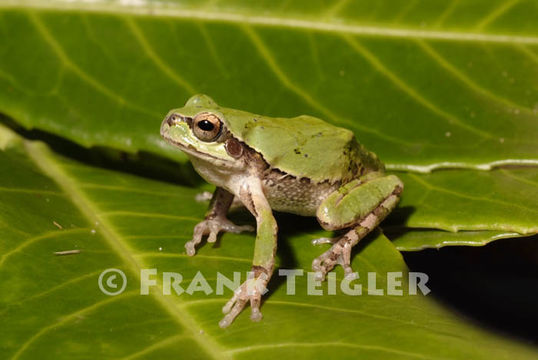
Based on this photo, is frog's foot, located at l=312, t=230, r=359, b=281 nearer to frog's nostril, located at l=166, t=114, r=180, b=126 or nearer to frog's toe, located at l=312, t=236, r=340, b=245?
frog's toe, located at l=312, t=236, r=340, b=245

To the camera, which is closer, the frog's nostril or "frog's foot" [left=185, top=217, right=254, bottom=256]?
"frog's foot" [left=185, top=217, right=254, bottom=256]

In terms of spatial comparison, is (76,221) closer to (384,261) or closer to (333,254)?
(333,254)

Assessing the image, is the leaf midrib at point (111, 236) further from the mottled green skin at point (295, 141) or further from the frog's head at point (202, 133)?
the mottled green skin at point (295, 141)

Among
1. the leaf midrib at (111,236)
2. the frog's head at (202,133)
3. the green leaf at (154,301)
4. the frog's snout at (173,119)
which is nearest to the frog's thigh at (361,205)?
the green leaf at (154,301)

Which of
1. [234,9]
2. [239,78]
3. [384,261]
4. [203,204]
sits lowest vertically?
[384,261]

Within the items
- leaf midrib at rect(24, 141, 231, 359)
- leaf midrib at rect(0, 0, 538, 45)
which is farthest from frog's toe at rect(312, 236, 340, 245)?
leaf midrib at rect(0, 0, 538, 45)

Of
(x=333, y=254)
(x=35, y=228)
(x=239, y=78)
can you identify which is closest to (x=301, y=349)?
(x=333, y=254)
